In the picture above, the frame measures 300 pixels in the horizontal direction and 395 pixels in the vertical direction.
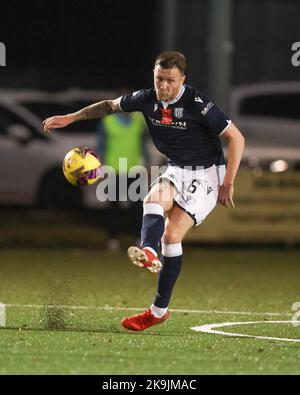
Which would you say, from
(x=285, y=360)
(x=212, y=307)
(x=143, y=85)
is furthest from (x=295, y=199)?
(x=143, y=85)

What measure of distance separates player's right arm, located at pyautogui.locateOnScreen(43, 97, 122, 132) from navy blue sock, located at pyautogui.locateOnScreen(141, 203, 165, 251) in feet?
3.07

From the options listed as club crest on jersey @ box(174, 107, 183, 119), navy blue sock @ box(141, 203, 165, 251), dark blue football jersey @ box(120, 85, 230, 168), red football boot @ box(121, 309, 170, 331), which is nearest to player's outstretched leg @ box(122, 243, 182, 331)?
red football boot @ box(121, 309, 170, 331)

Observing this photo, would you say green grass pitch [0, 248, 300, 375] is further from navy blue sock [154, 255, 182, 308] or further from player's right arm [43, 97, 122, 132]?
player's right arm [43, 97, 122, 132]

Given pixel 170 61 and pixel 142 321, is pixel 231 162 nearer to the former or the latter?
pixel 170 61

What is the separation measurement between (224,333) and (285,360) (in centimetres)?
149

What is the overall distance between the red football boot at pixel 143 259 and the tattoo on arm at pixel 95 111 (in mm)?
1476

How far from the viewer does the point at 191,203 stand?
405 inches

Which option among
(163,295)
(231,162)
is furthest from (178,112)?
(163,295)

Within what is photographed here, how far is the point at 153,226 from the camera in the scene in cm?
1009

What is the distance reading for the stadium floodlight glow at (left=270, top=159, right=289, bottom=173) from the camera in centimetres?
1914

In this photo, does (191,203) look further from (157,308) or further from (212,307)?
(212,307)

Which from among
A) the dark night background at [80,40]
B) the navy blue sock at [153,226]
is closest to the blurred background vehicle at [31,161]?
the navy blue sock at [153,226]

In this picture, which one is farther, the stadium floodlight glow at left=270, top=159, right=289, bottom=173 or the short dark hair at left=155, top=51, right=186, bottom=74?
the stadium floodlight glow at left=270, top=159, right=289, bottom=173

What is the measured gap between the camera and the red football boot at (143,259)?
379 inches
